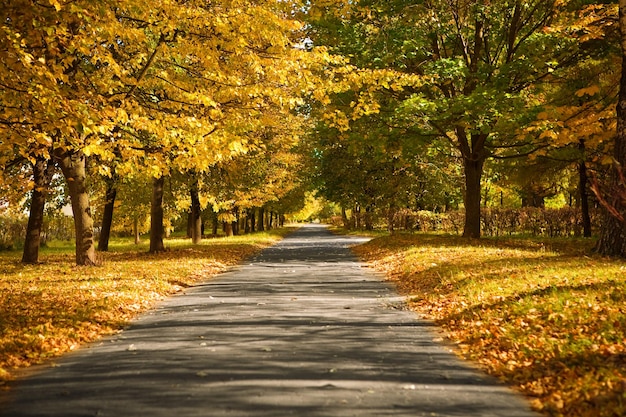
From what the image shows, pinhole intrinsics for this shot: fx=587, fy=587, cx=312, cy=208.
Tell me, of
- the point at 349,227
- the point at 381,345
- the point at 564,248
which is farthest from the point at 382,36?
the point at 349,227

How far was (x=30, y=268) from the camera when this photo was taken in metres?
17.1

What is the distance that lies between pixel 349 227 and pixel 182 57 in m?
44.8

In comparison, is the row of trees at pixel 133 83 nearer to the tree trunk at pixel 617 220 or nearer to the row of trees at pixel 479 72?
the row of trees at pixel 479 72

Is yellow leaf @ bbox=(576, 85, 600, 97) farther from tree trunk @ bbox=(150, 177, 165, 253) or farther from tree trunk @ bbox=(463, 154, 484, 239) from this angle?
tree trunk @ bbox=(150, 177, 165, 253)

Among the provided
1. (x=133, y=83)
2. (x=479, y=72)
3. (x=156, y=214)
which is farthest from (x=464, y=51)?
(x=133, y=83)

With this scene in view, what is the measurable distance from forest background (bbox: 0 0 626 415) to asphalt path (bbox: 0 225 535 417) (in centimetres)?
80

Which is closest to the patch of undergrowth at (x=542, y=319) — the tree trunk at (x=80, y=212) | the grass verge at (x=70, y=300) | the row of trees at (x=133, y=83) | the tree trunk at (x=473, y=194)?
the grass verge at (x=70, y=300)

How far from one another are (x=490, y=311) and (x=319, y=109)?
1724 centimetres

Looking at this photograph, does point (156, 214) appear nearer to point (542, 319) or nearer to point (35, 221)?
point (35, 221)

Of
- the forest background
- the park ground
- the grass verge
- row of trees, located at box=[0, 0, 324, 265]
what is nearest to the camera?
the park ground

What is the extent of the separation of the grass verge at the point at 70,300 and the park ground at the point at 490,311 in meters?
0.02

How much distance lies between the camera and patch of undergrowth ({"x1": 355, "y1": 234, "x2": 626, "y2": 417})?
4.99 m

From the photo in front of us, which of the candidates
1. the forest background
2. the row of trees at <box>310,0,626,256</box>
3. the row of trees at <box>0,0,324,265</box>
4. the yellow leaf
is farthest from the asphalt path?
the row of trees at <box>310,0,626,256</box>

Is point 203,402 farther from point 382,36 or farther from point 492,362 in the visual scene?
point 382,36
